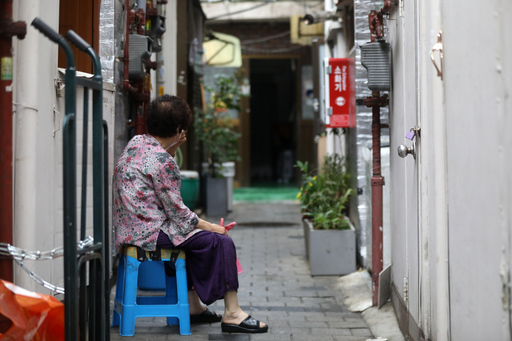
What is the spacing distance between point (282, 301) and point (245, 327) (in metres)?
1.13

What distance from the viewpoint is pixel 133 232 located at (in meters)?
4.07

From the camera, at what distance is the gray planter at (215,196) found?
1129 cm

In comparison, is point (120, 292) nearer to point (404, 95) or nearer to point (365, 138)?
point (404, 95)

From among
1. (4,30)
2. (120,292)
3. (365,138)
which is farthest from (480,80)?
(365,138)

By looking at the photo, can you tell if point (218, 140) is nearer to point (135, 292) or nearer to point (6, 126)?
point (135, 292)

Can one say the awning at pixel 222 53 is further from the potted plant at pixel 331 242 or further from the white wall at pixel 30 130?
the white wall at pixel 30 130

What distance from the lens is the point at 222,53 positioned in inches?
481

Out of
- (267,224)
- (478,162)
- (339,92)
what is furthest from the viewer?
(267,224)

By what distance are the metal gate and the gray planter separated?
799 cm

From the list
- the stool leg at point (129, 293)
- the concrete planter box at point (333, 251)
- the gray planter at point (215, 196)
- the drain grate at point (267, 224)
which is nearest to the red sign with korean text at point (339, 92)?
the concrete planter box at point (333, 251)

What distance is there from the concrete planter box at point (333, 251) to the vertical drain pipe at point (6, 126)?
12.6 ft

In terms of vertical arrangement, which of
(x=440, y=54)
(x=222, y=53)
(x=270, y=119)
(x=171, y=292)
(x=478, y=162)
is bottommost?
(x=171, y=292)

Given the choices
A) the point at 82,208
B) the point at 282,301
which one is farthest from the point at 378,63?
the point at 82,208

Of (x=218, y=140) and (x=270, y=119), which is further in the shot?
(x=270, y=119)
